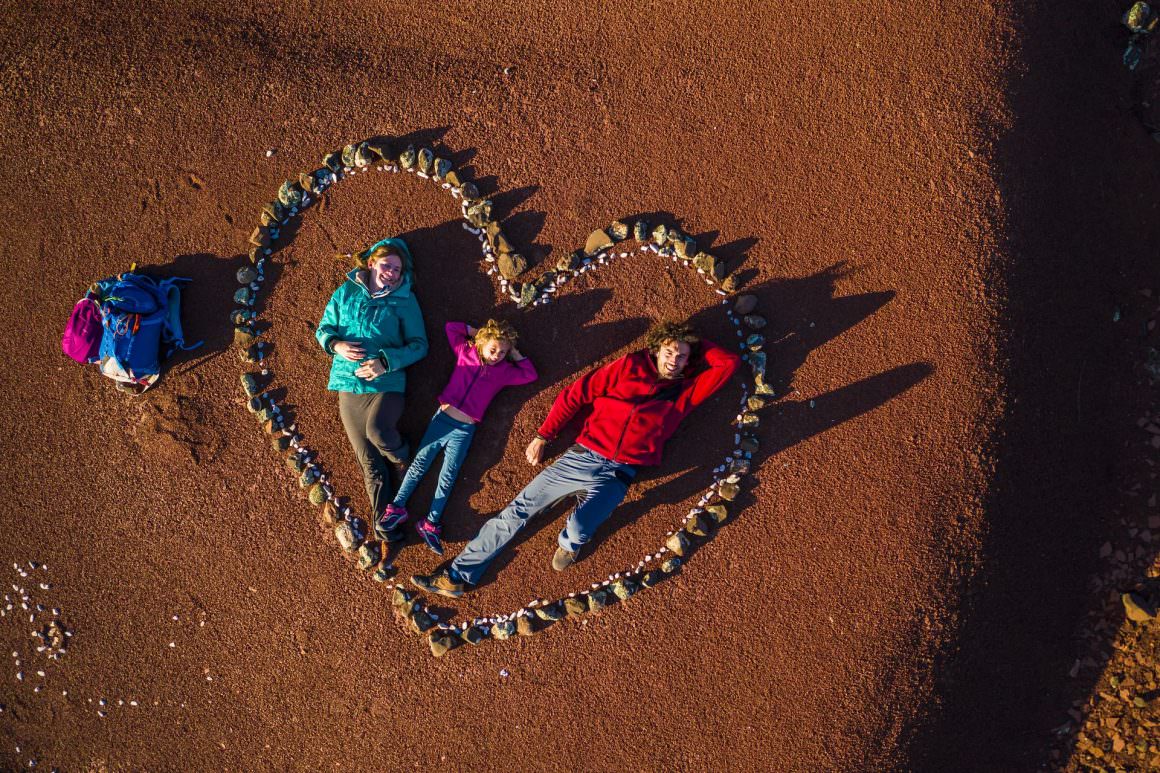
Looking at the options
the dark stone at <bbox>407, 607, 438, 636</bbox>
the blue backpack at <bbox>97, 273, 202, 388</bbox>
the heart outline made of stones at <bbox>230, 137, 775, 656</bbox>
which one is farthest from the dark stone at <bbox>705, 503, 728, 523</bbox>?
the blue backpack at <bbox>97, 273, 202, 388</bbox>

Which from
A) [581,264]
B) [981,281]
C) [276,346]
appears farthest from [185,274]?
[981,281]

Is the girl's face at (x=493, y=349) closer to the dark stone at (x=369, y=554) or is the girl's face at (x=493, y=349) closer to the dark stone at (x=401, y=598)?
the dark stone at (x=369, y=554)

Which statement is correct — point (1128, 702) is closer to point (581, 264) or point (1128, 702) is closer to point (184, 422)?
Result: point (581, 264)

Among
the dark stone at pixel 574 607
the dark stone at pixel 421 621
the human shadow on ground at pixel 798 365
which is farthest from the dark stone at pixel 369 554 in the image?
the dark stone at pixel 574 607

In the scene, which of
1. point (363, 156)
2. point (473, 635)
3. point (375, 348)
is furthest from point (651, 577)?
point (363, 156)

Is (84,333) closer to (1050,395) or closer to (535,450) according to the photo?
(535,450)

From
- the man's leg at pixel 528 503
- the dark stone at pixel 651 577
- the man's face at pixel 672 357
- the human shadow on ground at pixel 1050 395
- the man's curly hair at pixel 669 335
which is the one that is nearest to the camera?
the man's face at pixel 672 357

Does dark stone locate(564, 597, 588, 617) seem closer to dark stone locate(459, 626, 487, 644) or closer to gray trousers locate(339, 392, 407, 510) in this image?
dark stone locate(459, 626, 487, 644)
